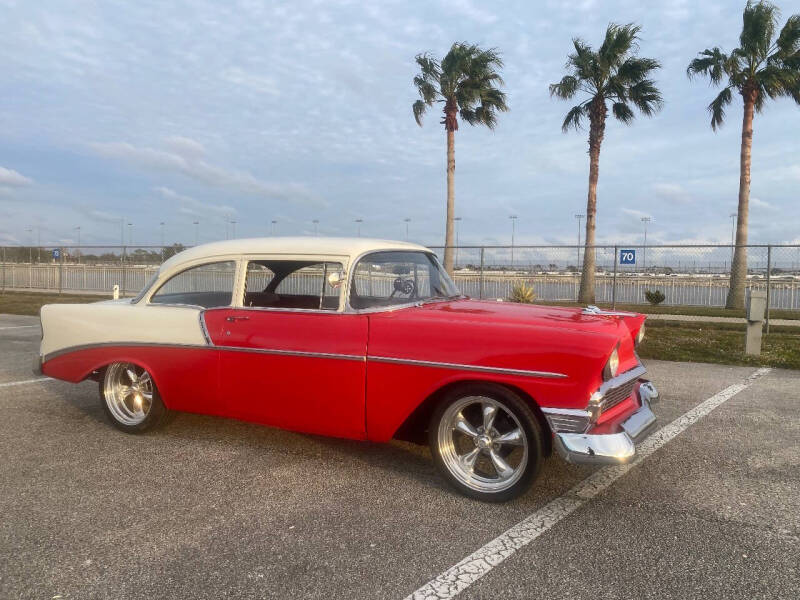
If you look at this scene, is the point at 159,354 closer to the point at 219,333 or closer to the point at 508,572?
the point at 219,333

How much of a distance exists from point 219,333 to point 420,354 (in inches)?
59.7

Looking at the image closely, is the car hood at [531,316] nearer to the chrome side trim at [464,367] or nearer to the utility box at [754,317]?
the chrome side trim at [464,367]

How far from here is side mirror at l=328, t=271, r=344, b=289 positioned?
3.86 metres

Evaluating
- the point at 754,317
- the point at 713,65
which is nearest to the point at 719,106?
the point at 713,65

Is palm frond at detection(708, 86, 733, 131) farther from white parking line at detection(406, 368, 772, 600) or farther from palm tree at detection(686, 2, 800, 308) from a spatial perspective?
white parking line at detection(406, 368, 772, 600)

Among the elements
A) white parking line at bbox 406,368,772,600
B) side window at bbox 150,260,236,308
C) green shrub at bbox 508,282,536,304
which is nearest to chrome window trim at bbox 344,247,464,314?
side window at bbox 150,260,236,308

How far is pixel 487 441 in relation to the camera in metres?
3.42

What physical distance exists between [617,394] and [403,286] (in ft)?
5.22

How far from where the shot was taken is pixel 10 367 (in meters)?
7.45

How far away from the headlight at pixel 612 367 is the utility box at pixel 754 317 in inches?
249

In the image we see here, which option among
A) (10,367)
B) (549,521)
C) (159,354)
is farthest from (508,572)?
(10,367)

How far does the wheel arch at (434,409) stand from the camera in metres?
3.29

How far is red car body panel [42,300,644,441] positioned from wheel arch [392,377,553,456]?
56 mm

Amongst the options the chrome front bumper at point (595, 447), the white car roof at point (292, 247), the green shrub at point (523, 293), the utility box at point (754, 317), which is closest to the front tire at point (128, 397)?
the white car roof at point (292, 247)
